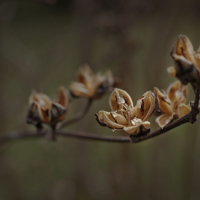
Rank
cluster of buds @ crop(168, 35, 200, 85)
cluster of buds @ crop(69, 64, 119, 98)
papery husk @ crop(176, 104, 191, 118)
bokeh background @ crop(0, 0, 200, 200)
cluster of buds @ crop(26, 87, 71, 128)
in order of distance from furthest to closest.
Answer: bokeh background @ crop(0, 0, 200, 200) < cluster of buds @ crop(69, 64, 119, 98) < cluster of buds @ crop(26, 87, 71, 128) < papery husk @ crop(176, 104, 191, 118) < cluster of buds @ crop(168, 35, 200, 85)

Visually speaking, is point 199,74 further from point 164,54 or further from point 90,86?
point 164,54

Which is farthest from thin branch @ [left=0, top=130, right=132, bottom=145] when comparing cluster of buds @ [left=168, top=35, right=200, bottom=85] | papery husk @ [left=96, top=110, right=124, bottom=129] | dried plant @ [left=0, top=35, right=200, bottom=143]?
cluster of buds @ [left=168, top=35, right=200, bottom=85]

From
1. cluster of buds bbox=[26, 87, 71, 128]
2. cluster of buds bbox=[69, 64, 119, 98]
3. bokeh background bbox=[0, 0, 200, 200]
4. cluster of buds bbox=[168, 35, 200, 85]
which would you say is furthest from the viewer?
bokeh background bbox=[0, 0, 200, 200]

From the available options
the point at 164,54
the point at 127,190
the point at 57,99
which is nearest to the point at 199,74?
the point at 57,99

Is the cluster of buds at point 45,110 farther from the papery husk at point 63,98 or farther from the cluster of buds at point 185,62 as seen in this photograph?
the cluster of buds at point 185,62

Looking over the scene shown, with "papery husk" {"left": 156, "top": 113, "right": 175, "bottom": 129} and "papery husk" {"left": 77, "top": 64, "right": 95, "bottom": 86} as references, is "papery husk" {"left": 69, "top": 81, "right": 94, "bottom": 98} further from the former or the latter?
"papery husk" {"left": 156, "top": 113, "right": 175, "bottom": 129}

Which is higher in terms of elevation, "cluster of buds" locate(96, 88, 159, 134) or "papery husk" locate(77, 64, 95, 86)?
"papery husk" locate(77, 64, 95, 86)
